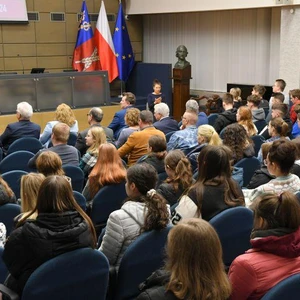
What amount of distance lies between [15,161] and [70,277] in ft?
8.99

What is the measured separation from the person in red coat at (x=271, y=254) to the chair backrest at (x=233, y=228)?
64cm

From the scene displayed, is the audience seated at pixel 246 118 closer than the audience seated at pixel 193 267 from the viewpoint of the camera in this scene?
No

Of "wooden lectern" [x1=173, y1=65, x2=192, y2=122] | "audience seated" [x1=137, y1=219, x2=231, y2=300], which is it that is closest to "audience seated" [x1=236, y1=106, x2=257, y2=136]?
"audience seated" [x1=137, y1=219, x2=231, y2=300]

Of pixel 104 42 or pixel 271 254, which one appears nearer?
pixel 271 254

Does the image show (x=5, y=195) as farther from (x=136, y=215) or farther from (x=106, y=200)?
(x=136, y=215)

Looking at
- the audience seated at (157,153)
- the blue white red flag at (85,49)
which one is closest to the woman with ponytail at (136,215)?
the audience seated at (157,153)

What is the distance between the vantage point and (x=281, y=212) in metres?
2.00

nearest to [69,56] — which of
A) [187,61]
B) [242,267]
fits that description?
[187,61]

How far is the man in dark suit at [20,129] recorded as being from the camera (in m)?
6.01

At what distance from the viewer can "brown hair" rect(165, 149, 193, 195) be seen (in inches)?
127

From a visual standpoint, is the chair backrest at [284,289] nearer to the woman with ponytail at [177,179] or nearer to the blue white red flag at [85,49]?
the woman with ponytail at [177,179]

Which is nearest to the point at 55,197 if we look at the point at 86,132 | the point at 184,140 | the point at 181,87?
the point at 184,140

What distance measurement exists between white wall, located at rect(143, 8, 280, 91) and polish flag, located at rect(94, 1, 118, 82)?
1616mm

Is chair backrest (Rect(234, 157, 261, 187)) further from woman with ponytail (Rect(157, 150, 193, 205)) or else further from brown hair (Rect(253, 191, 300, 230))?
brown hair (Rect(253, 191, 300, 230))
